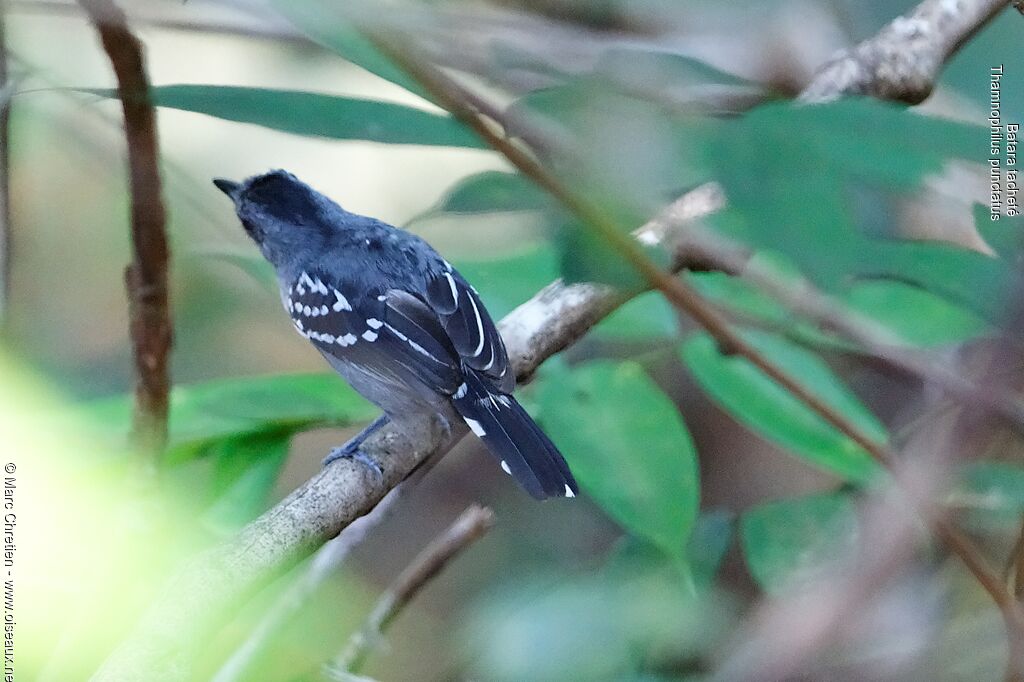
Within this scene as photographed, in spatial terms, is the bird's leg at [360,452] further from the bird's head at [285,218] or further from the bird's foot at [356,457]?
the bird's head at [285,218]

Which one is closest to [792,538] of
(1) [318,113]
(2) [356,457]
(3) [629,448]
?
(3) [629,448]

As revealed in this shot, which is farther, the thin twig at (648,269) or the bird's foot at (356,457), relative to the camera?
the bird's foot at (356,457)

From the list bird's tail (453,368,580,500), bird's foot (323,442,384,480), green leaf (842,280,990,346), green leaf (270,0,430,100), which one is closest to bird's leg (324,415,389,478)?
bird's foot (323,442,384,480)

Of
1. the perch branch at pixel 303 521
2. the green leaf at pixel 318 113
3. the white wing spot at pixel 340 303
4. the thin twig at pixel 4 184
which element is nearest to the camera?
the green leaf at pixel 318 113

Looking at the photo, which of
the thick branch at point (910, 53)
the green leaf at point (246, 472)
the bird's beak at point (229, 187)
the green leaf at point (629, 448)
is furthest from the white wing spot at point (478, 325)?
the thick branch at point (910, 53)

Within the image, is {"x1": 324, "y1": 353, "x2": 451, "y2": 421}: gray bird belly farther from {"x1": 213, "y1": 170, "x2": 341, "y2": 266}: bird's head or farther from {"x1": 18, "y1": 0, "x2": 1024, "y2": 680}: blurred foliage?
{"x1": 213, "y1": 170, "x2": 341, "y2": 266}: bird's head
